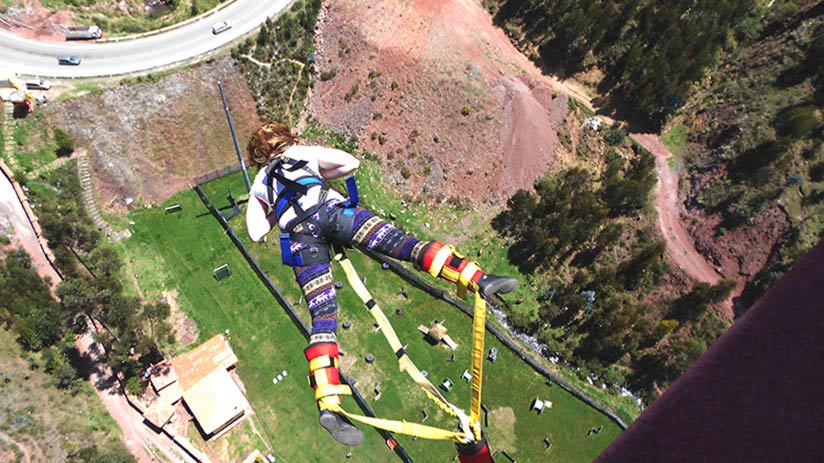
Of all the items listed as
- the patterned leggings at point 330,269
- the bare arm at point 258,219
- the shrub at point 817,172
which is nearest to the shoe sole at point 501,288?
the patterned leggings at point 330,269

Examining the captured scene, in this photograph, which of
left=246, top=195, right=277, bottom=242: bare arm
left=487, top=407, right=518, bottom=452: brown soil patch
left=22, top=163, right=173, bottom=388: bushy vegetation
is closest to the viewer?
left=246, top=195, right=277, bottom=242: bare arm

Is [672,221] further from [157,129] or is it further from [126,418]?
[157,129]

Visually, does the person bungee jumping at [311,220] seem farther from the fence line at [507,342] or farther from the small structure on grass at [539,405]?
the small structure on grass at [539,405]

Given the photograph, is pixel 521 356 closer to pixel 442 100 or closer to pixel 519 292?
pixel 519 292

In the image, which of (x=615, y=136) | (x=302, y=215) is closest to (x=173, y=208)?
(x=302, y=215)

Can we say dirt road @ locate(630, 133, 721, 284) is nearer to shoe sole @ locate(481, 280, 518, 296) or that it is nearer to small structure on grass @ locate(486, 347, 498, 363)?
small structure on grass @ locate(486, 347, 498, 363)

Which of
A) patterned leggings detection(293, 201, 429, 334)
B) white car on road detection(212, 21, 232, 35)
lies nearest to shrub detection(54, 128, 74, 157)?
white car on road detection(212, 21, 232, 35)

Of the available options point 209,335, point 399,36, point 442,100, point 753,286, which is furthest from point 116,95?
point 753,286
